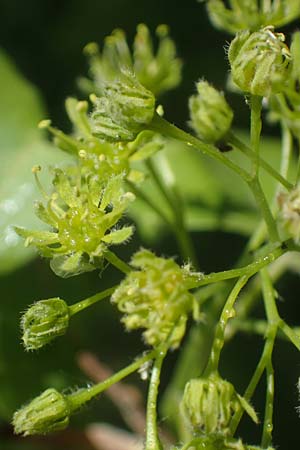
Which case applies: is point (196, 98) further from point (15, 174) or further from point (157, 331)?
point (15, 174)

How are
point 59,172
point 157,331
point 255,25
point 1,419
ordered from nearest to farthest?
1. point 157,331
2. point 59,172
3. point 255,25
4. point 1,419

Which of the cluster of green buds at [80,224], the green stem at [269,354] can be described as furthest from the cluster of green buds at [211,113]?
the green stem at [269,354]

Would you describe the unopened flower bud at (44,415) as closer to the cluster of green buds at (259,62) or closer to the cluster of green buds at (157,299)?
the cluster of green buds at (157,299)

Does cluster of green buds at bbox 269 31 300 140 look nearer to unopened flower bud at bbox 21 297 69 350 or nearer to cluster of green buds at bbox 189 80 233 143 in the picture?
cluster of green buds at bbox 189 80 233 143

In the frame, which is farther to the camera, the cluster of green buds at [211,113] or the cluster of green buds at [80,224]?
the cluster of green buds at [211,113]

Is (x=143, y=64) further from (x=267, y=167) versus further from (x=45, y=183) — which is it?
(x=267, y=167)

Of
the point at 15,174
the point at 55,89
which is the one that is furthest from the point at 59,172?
the point at 55,89
